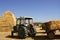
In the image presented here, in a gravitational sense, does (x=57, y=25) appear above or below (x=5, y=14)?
below

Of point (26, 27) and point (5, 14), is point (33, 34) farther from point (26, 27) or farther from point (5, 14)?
point (5, 14)

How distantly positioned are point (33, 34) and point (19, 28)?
178 cm

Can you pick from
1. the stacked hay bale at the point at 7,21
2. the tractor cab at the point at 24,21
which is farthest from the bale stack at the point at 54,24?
the stacked hay bale at the point at 7,21

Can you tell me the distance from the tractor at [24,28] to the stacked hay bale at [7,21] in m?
10.0

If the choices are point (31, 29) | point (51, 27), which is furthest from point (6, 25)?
point (51, 27)

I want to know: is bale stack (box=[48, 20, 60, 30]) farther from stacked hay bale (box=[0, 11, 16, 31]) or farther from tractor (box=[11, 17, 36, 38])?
stacked hay bale (box=[0, 11, 16, 31])

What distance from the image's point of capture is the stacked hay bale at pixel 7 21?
31.6 m

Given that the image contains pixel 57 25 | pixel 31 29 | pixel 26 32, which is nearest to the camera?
pixel 57 25

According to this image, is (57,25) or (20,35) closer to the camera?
(57,25)

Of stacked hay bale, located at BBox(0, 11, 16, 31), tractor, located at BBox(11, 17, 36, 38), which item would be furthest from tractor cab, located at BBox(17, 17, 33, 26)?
stacked hay bale, located at BBox(0, 11, 16, 31)

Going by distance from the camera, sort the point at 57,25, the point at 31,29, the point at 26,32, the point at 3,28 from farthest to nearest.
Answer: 1. the point at 3,28
2. the point at 31,29
3. the point at 26,32
4. the point at 57,25

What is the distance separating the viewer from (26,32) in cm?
1950

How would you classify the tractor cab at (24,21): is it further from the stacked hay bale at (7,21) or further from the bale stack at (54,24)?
the stacked hay bale at (7,21)

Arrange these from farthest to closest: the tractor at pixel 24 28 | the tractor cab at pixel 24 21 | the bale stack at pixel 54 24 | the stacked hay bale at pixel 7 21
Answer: the stacked hay bale at pixel 7 21, the tractor cab at pixel 24 21, the tractor at pixel 24 28, the bale stack at pixel 54 24
